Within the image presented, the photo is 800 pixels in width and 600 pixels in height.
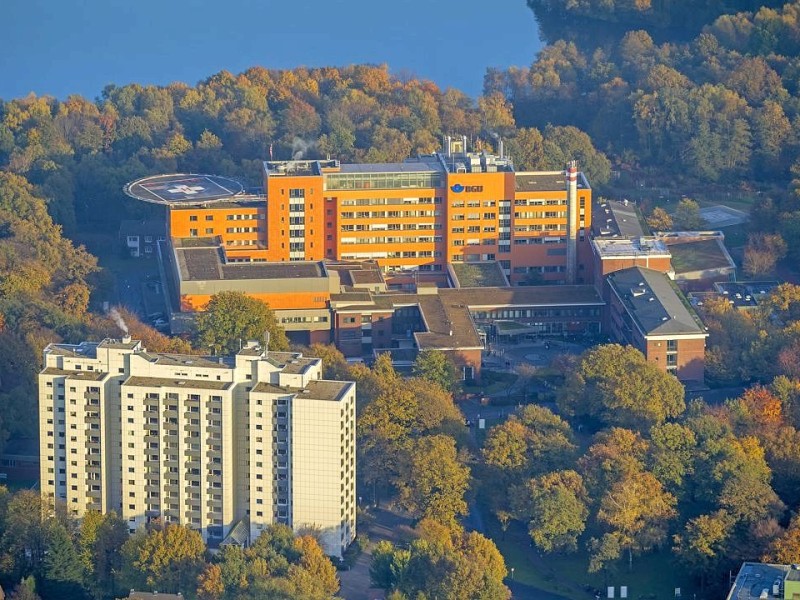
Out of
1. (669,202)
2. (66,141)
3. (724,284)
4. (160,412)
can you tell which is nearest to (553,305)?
(724,284)

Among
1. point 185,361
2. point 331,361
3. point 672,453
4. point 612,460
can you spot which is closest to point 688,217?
point 331,361

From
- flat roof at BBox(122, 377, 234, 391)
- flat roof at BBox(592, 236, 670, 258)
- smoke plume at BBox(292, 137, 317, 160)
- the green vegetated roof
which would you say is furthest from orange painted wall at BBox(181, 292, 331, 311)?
smoke plume at BBox(292, 137, 317, 160)

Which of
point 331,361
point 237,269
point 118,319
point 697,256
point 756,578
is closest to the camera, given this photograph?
point 756,578

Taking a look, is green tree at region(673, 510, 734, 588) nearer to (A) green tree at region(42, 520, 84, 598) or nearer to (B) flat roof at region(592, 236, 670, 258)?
(A) green tree at region(42, 520, 84, 598)

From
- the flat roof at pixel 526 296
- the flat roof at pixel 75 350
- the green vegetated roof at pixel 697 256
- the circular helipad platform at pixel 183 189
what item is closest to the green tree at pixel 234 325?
the flat roof at pixel 526 296

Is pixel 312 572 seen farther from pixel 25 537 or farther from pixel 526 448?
pixel 526 448

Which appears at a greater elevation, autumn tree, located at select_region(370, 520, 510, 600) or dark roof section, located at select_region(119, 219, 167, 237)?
dark roof section, located at select_region(119, 219, 167, 237)
